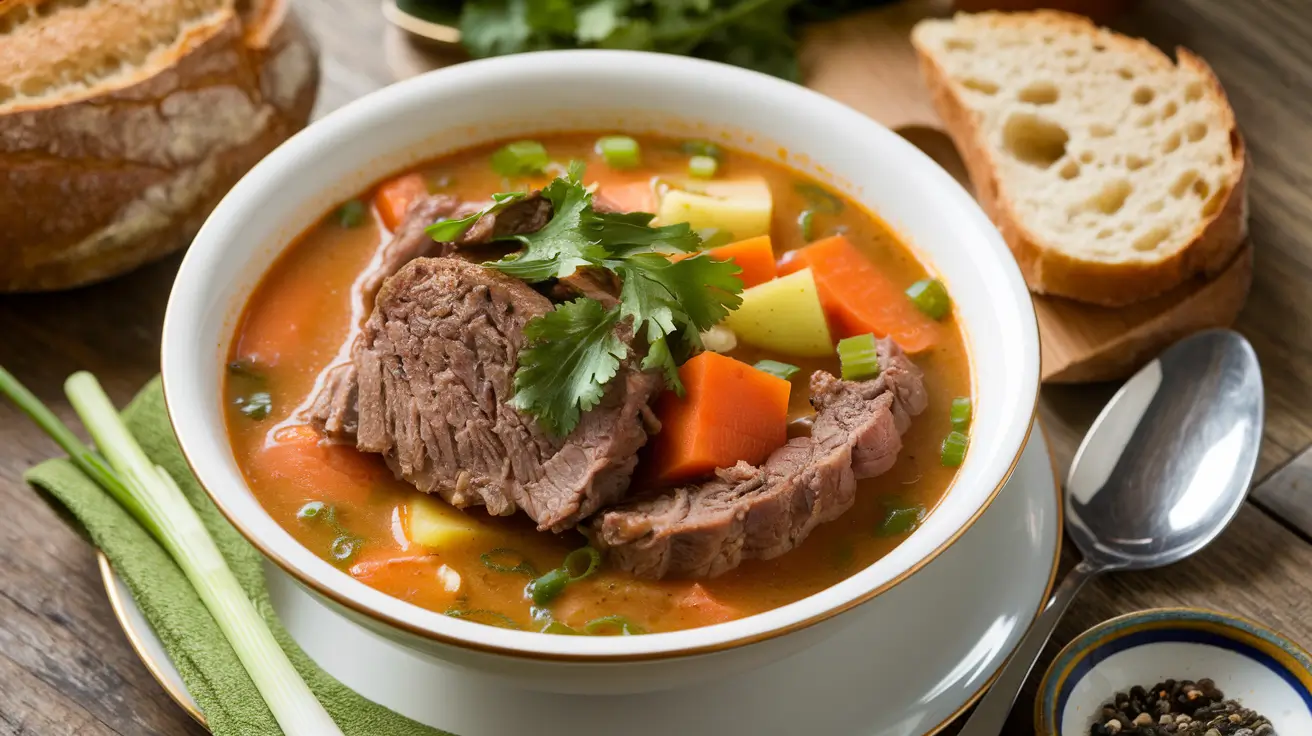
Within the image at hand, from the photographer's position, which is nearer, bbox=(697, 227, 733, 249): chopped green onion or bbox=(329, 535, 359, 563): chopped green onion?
bbox=(329, 535, 359, 563): chopped green onion

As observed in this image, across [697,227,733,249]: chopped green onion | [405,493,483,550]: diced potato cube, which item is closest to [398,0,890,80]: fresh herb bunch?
[697,227,733,249]: chopped green onion

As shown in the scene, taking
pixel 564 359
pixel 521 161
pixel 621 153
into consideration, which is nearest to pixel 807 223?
pixel 621 153

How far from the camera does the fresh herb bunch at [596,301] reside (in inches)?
102

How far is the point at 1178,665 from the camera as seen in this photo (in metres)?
2.81

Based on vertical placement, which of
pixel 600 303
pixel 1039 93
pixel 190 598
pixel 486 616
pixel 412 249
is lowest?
pixel 190 598

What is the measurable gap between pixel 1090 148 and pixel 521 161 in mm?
1796

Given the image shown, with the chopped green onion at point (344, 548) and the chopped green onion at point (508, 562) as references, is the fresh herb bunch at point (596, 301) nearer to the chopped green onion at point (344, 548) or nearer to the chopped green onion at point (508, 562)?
the chopped green onion at point (508, 562)

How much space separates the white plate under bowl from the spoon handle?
78mm

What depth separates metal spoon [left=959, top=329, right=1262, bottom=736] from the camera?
123 inches

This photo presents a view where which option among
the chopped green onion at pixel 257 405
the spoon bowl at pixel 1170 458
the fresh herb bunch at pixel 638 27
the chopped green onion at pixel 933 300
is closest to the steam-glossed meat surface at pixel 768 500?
the chopped green onion at pixel 933 300

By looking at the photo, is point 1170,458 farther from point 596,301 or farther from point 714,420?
point 596,301

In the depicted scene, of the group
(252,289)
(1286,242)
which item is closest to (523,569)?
(252,289)

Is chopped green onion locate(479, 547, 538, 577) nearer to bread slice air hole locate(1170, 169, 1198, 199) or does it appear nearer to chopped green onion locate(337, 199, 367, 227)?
chopped green onion locate(337, 199, 367, 227)

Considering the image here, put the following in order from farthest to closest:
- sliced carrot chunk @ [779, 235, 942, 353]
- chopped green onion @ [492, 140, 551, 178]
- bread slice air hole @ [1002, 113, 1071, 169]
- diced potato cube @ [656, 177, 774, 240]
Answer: bread slice air hole @ [1002, 113, 1071, 169] → chopped green onion @ [492, 140, 551, 178] → diced potato cube @ [656, 177, 774, 240] → sliced carrot chunk @ [779, 235, 942, 353]
